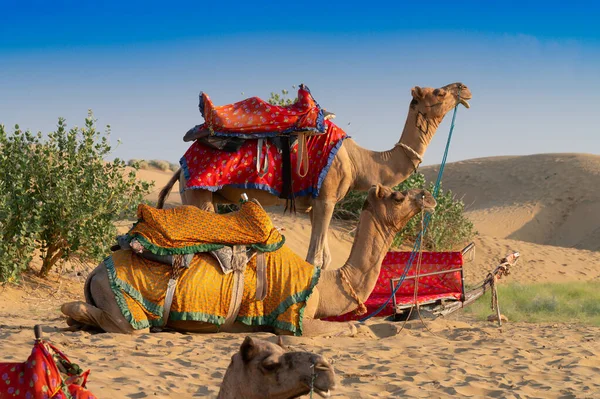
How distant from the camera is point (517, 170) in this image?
39.9 metres

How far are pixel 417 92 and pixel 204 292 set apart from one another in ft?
15.3

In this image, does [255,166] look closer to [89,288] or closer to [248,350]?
[89,288]

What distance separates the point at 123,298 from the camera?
657 cm

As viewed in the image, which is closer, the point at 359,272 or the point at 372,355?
the point at 372,355

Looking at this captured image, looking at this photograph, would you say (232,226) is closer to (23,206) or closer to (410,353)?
(410,353)

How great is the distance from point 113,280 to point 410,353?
257 cm

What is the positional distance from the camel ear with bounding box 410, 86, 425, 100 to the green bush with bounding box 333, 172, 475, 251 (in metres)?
7.59

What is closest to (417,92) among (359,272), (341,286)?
(359,272)

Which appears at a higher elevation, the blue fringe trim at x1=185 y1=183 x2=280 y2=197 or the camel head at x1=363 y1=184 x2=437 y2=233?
the blue fringe trim at x1=185 y1=183 x2=280 y2=197

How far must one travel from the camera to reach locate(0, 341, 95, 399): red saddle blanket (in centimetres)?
336

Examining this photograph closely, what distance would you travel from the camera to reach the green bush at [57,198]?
34.8 feet

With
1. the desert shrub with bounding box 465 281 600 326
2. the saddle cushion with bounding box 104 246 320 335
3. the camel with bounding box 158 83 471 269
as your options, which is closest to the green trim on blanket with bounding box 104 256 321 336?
the saddle cushion with bounding box 104 246 320 335

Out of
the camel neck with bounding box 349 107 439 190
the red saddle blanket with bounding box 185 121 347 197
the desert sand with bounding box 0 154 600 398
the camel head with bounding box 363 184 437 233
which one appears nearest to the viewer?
the desert sand with bounding box 0 154 600 398

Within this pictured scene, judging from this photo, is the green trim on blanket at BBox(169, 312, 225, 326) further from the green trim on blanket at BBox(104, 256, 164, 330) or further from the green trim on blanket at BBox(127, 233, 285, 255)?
the green trim on blanket at BBox(127, 233, 285, 255)
